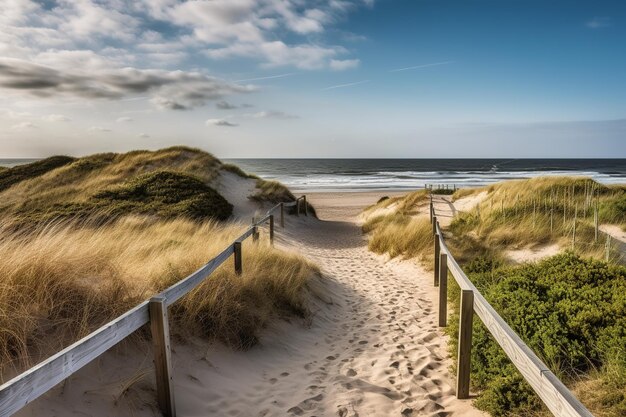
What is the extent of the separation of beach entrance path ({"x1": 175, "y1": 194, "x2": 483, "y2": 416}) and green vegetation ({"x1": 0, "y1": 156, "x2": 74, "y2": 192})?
73.7 ft

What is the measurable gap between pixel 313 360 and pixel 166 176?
54.4 ft

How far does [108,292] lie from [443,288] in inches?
188

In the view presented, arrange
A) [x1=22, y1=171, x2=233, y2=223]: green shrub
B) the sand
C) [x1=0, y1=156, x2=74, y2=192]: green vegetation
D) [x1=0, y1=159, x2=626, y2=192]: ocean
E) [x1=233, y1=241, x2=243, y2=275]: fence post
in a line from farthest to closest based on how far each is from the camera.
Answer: [x1=0, y1=159, x2=626, y2=192]: ocean → [x1=0, y1=156, x2=74, y2=192]: green vegetation → [x1=22, y1=171, x2=233, y2=223]: green shrub → [x1=233, y1=241, x2=243, y2=275]: fence post → the sand

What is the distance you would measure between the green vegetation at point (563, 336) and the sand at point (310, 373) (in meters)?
0.40

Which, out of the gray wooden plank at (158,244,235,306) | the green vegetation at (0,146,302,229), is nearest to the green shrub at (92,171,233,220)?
the green vegetation at (0,146,302,229)

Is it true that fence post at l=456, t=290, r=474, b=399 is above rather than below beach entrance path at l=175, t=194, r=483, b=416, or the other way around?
above

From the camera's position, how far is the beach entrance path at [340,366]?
4.14 meters

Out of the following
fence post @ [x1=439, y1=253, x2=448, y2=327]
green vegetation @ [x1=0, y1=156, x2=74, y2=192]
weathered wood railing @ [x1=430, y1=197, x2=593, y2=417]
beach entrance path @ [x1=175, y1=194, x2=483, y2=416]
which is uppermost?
green vegetation @ [x1=0, y1=156, x2=74, y2=192]

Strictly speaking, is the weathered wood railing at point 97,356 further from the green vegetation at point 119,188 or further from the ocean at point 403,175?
the ocean at point 403,175

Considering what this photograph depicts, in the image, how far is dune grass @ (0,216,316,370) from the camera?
3789mm

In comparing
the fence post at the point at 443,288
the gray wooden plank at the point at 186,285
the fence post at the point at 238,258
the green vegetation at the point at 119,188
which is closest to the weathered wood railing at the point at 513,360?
the fence post at the point at 443,288

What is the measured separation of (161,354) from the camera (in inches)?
137

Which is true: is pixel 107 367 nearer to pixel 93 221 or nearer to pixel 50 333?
pixel 50 333

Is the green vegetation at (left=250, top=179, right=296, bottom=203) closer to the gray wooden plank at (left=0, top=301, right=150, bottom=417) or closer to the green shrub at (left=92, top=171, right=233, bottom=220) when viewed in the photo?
the green shrub at (left=92, top=171, right=233, bottom=220)
